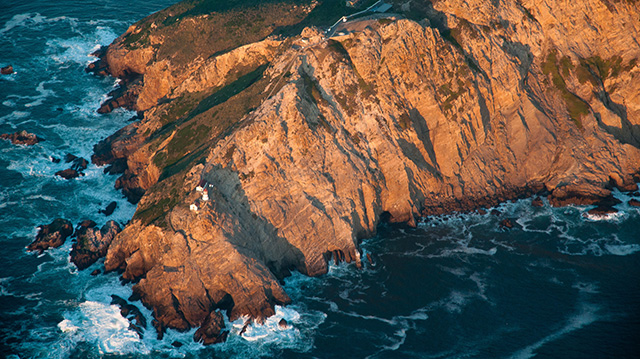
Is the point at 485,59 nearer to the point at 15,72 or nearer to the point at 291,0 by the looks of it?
the point at 291,0

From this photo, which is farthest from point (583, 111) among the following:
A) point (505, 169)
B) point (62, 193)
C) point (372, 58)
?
point (62, 193)

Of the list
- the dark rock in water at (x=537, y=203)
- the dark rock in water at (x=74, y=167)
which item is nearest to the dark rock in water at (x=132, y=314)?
the dark rock in water at (x=74, y=167)

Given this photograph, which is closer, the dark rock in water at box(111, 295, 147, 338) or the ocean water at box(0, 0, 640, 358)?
the ocean water at box(0, 0, 640, 358)

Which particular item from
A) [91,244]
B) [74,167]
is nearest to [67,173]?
[74,167]

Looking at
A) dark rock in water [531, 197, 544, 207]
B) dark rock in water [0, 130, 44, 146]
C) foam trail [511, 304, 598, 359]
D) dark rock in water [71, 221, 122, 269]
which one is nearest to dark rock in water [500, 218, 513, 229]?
dark rock in water [531, 197, 544, 207]

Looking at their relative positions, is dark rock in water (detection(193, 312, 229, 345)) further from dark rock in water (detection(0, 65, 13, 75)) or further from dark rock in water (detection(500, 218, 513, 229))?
dark rock in water (detection(0, 65, 13, 75))

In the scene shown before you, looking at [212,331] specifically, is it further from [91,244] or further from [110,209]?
[110,209]

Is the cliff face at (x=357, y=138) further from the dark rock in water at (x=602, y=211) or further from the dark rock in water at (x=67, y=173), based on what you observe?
the dark rock in water at (x=67, y=173)

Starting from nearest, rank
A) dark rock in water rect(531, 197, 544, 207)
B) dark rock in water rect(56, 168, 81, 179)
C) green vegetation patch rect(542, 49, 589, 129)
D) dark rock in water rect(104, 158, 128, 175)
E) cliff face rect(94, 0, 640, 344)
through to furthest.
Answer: cliff face rect(94, 0, 640, 344) → dark rock in water rect(531, 197, 544, 207) → green vegetation patch rect(542, 49, 589, 129) → dark rock in water rect(56, 168, 81, 179) → dark rock in water rect(104, 158, 128, 175)
